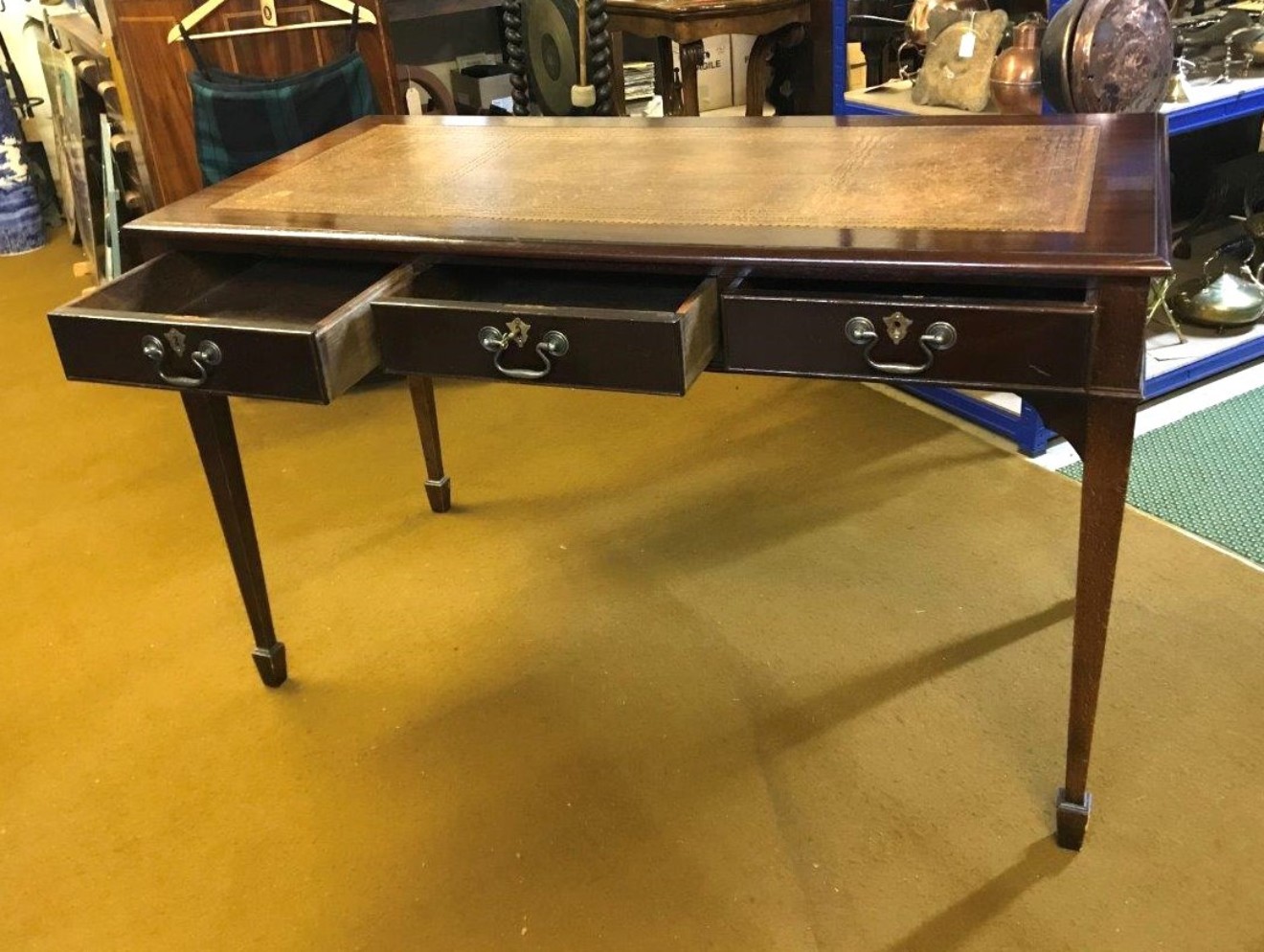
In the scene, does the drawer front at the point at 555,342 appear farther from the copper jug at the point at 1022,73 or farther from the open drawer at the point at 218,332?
the copper jug at the point at 1022,73

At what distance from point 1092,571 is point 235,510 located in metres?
1.04

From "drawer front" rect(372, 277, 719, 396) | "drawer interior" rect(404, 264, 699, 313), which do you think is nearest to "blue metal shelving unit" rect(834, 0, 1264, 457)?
"drawer interior" rect(404, 264, 699, 313)

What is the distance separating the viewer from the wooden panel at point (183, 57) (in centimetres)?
224

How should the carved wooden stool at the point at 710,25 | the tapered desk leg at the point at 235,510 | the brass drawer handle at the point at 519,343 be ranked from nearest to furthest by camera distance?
the brass drawer handle at the point at 519,343
the tapered desk leg at the point at 235,510
the carved wooden stool at the point at 710,25

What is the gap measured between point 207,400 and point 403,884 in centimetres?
63

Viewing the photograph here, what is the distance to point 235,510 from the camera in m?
1.53

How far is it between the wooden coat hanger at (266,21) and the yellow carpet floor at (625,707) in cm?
82

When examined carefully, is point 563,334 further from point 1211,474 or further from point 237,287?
point 1211,474

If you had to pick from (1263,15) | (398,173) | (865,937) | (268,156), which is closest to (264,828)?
(865,937)

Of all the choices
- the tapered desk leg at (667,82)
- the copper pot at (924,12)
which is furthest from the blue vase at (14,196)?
the copper pot at (924,12)

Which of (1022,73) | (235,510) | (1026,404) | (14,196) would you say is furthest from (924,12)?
(14,196)

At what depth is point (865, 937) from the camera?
121 cm

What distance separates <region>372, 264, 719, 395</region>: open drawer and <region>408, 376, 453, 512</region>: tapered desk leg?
617 millimetres

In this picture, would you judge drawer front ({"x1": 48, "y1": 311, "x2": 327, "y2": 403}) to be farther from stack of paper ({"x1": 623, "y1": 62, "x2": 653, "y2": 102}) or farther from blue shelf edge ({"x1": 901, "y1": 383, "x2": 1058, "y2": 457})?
stack of paper ({"x1": 623, "y1": 62, "x2": 653, "y2": 102})
